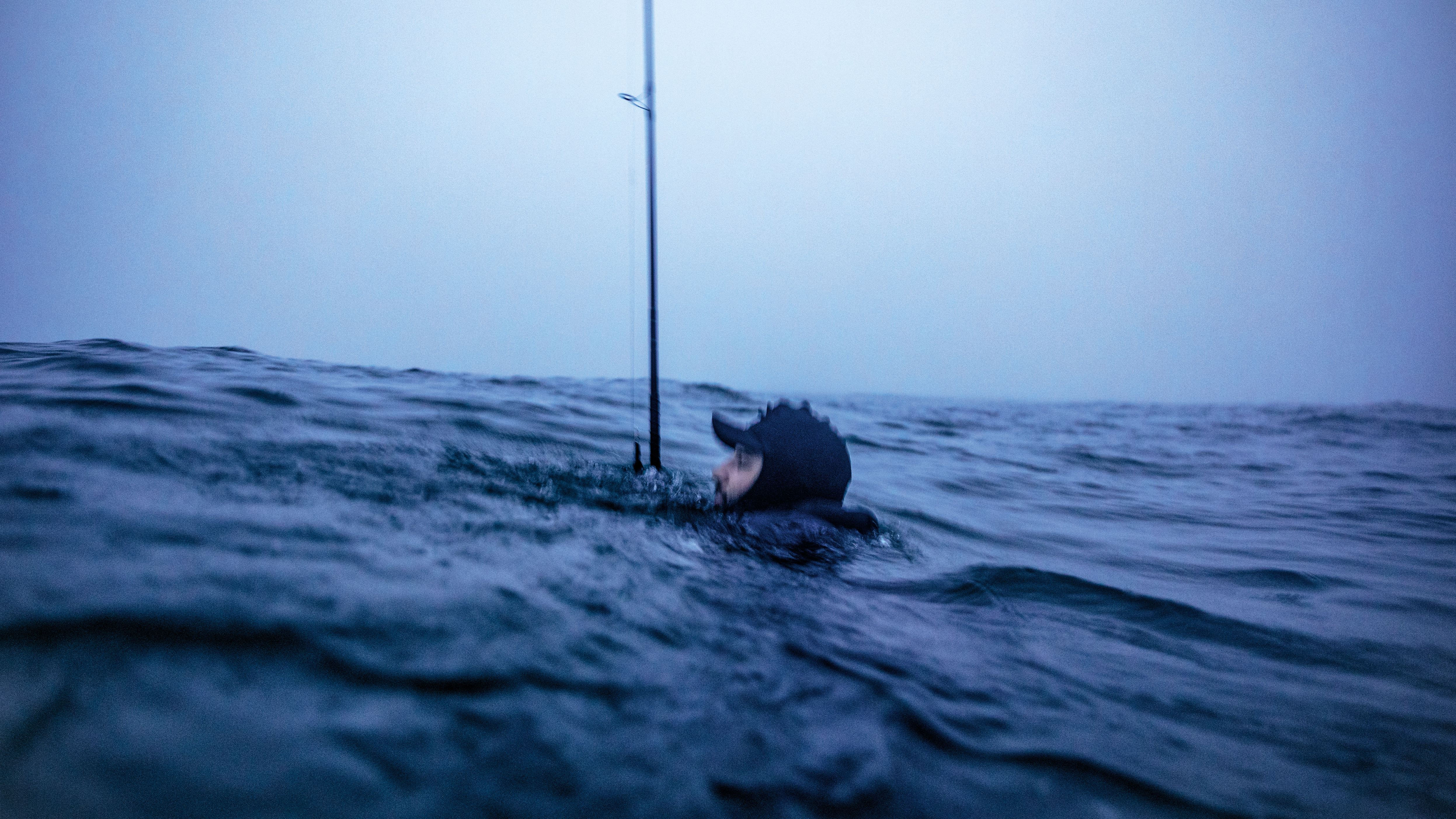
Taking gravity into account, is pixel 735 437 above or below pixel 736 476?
above

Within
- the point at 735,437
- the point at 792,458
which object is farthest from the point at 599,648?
the point at 735,437

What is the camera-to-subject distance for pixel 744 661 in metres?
2.07

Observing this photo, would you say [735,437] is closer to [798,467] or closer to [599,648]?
[798,467]

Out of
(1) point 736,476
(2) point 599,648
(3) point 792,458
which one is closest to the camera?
(2) point 599,648

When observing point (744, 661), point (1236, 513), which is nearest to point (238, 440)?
point (744, 661)

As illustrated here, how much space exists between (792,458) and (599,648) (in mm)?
1840

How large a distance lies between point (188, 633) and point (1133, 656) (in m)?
3.00

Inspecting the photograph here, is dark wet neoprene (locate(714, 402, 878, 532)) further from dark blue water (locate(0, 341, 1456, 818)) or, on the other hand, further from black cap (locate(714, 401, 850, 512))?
dark blue water (locate(0, 341, 1456, 818))

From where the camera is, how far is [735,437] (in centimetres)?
384

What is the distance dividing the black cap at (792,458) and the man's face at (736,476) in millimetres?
30

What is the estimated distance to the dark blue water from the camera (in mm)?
1353

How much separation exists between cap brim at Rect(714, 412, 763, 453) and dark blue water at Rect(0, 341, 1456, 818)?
1.56 feet

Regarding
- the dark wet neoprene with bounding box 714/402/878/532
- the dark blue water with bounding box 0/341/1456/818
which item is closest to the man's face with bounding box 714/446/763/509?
the dark wet neoprene with bounding box 714/402/878/532

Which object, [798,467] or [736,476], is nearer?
[798,467]
